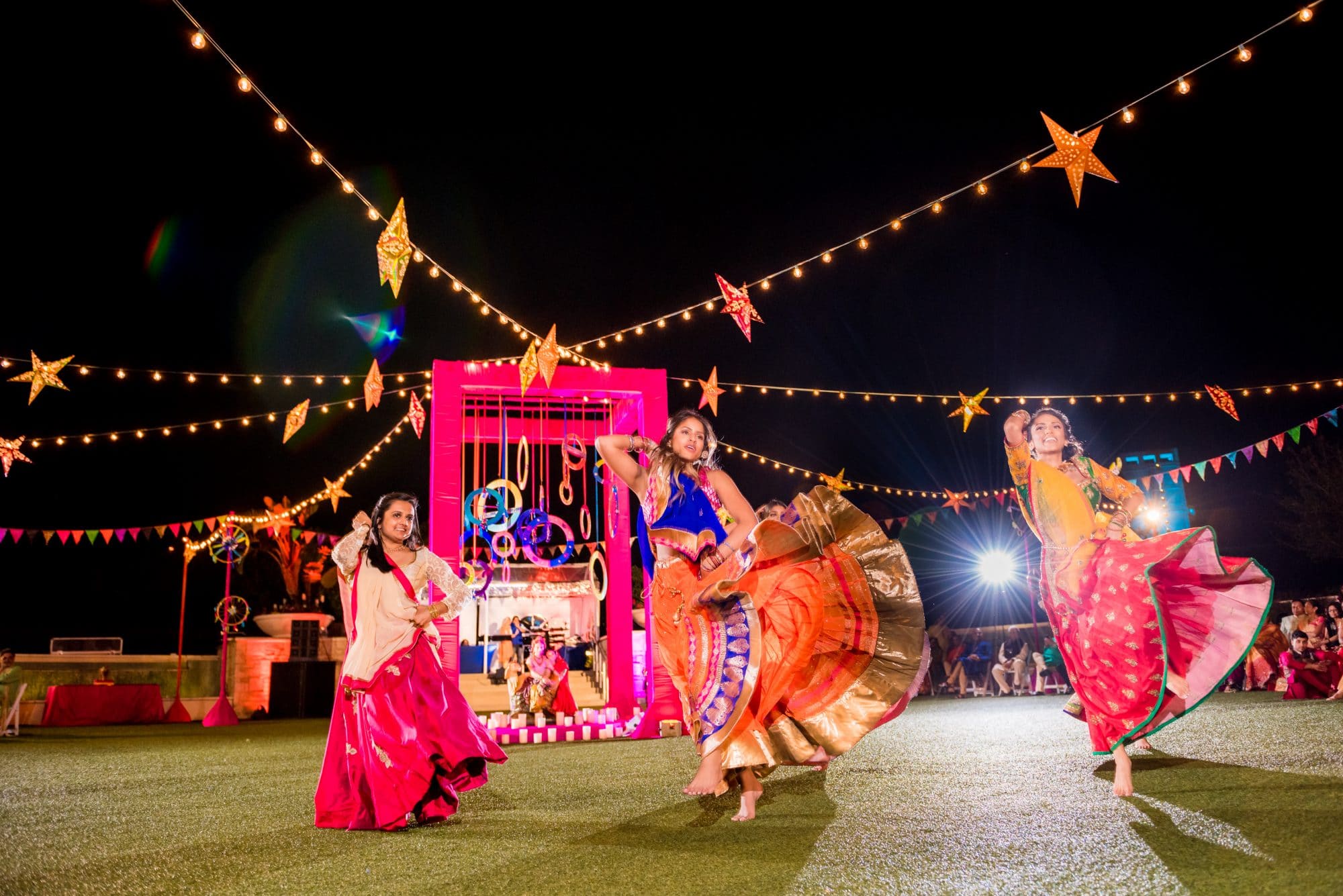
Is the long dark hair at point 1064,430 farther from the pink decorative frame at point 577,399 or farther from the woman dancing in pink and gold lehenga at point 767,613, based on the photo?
the pink decorative frame at point 577,399

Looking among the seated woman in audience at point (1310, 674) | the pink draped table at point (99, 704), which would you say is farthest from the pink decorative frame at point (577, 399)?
the pink draped table at point (99, 704)

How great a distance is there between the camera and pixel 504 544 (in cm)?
914

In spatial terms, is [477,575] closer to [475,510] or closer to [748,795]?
[475,510]

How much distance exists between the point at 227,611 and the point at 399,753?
1508 centimetres

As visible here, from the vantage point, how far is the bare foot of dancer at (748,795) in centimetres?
343

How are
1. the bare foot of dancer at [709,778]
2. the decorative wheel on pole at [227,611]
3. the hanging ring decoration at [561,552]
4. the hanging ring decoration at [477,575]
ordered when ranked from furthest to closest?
1. the decorative wheel on pole at [227,611]
2. the hanging ring decoration at [561,552]
3. the hanging ring decoration at [477,575]
4. the bare foot of dancer at [709,778]

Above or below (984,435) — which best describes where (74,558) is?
below

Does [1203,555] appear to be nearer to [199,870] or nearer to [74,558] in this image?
[199,870]

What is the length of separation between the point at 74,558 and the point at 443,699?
18.5 meters

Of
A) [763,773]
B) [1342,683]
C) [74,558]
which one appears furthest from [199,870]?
[74,558]

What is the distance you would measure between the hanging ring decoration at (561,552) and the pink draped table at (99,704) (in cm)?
1046

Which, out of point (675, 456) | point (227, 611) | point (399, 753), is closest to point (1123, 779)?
point (675, 456)

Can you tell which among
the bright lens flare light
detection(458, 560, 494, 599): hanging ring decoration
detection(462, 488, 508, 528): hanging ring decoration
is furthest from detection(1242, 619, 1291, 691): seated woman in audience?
the bright lens flare light

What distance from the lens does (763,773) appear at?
3.61 m
